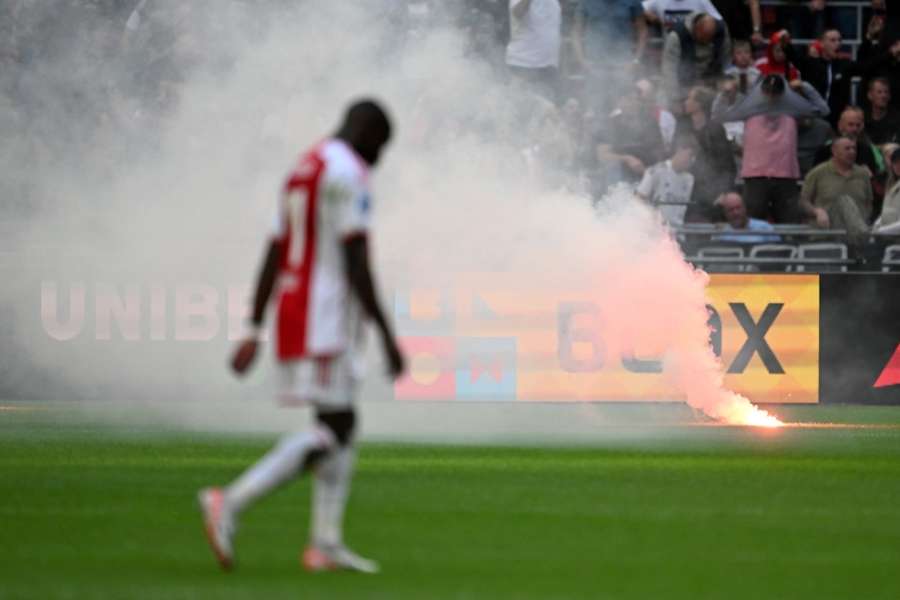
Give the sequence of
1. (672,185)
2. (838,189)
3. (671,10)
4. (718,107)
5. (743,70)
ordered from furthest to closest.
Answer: (671,10), (743,70), (718,107), (838,189), (672,185)

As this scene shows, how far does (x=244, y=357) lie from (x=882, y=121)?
727 inches

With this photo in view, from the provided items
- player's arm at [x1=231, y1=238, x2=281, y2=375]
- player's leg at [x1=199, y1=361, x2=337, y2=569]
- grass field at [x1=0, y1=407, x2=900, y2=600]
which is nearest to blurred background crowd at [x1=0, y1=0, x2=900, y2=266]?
grass field at [x1=0, y1=407, x2=900, y2=600]

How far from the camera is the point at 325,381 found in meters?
8.77

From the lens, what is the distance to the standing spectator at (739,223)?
77.2 feet

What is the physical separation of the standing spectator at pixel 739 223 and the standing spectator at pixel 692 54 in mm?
1836

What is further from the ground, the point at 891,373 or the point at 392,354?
the point at 392,354

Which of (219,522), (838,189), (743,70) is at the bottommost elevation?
(219,522)

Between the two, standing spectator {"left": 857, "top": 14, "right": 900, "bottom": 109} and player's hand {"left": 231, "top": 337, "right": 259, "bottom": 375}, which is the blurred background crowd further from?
player's hand {"left": 231, "top": 337, "right": 259, "bottom": 375}

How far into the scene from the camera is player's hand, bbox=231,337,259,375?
8805mm

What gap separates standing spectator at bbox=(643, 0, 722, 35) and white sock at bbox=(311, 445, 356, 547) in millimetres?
17374

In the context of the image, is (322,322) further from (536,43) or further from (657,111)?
(657,111)

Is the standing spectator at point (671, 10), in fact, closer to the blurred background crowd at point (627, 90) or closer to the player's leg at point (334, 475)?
the blurred background crowd at point (627, 90)

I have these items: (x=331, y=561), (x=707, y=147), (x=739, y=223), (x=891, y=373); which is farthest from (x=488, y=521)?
(x=707, y=147)

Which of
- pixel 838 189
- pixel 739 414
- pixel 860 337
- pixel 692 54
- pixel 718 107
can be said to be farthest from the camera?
pixel 692 54
